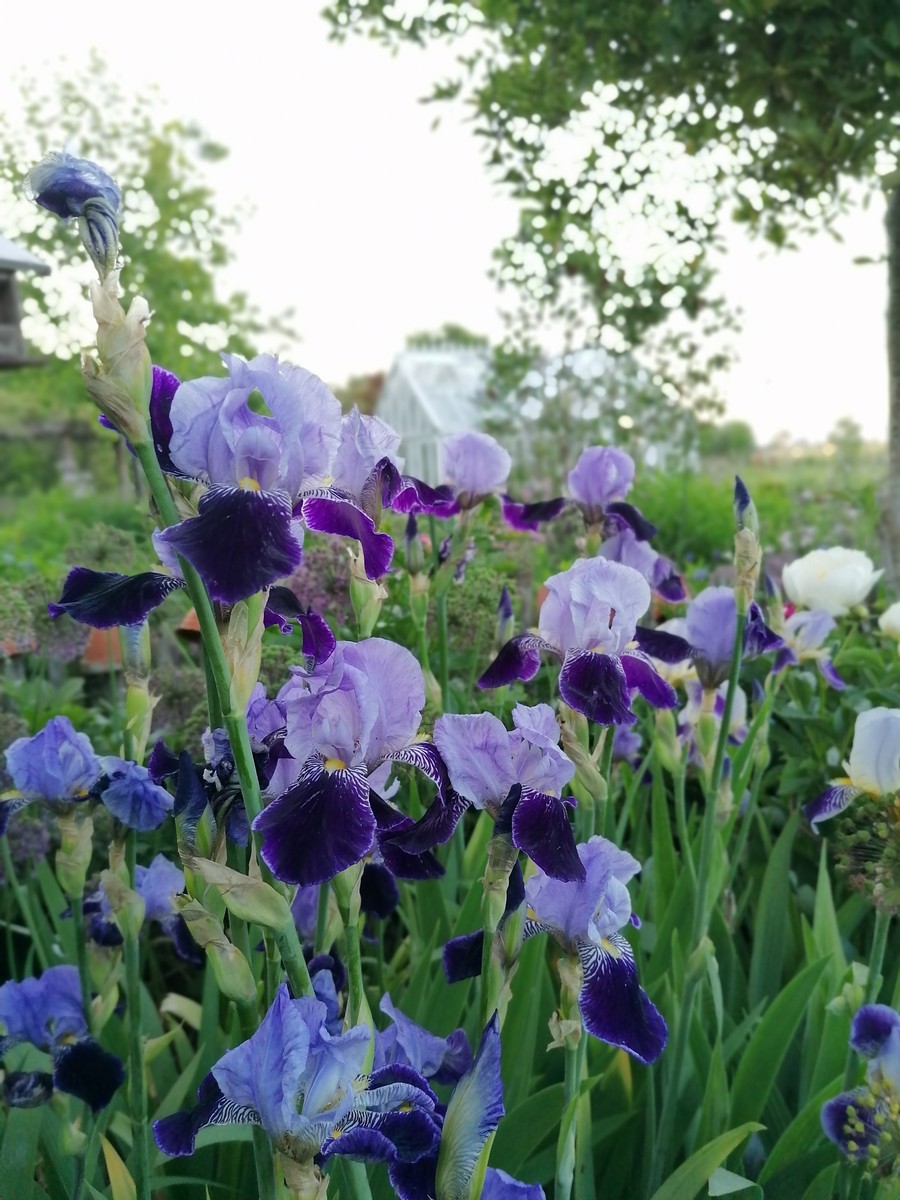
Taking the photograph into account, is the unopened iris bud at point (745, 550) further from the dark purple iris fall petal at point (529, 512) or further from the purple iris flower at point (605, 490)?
the dark purple iris fall petal at point (529, 512)

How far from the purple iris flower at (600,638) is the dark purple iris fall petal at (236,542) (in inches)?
16.5

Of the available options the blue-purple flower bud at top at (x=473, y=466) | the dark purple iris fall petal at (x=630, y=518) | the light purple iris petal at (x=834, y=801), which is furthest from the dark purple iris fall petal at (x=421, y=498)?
the light purple iris petal at (x=834, y=801)

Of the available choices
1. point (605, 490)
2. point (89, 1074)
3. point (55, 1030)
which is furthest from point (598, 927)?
point (605, 490)

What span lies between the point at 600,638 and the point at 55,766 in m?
0.70

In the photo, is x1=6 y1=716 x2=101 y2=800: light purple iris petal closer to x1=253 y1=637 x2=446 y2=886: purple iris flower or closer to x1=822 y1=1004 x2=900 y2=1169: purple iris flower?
x1=253 y1=637 x2=446 y2=886: purple iris flower

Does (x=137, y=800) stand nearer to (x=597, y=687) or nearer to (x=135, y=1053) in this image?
(x=135, y=1053)

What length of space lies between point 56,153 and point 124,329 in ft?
0.63

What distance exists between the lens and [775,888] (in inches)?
73.0

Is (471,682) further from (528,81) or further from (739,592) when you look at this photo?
(528,81)

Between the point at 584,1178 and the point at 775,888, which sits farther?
the point at 775,888

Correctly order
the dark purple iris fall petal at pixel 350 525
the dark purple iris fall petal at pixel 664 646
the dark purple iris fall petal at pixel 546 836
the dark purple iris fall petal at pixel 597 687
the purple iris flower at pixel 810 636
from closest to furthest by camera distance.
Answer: the dark purple iris fall petal at pixel 546 836, the dark purple iris fall petal at pixel 350 525, the dark purple iris fall petal at pixel 597 687, the dark purple iris fall petal at pixel 664 646, the purple iris flower at pixel 810 636

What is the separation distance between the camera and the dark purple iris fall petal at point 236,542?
0.74m

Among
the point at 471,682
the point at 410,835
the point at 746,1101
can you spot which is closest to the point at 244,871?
the point at 410,835

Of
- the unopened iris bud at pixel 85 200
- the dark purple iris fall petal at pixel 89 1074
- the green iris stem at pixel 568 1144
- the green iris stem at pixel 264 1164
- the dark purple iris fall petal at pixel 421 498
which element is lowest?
the dark purple iris fall petal at pixel 89 1074
